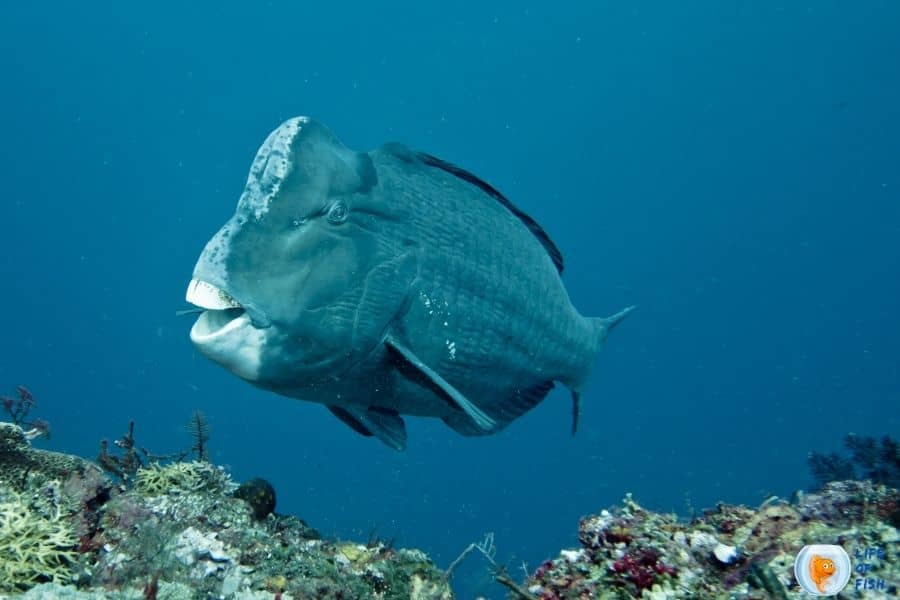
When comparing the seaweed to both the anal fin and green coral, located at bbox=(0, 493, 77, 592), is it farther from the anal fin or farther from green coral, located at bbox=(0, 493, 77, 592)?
green coral, located at bbox=(0, 493, 77, 592)

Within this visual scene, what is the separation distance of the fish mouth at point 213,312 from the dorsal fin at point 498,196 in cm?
193

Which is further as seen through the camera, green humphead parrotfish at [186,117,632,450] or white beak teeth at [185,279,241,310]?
green humphead parrotfish at [186,117,632,450]

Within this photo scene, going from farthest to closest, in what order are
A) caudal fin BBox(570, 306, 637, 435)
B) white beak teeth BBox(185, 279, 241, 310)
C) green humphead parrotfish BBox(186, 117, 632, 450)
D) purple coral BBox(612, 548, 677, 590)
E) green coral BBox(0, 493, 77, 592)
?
caudal fin BBox(570, 306, 637, 435) → green humphead parrotfish BBox(186, 117, 632, 450) → white beak teeth BBox(185, 279, 241, 310) → green coral BBox(0, 493, 77, 592) → purple coral BBox(612, 548, 677, 590)

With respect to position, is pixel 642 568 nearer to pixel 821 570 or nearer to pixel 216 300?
pixel 821 570

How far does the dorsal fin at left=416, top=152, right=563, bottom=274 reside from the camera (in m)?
4.72

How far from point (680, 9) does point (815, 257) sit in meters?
34.1

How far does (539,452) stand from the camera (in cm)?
6047

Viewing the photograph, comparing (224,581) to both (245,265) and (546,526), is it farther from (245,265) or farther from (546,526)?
(546,526)

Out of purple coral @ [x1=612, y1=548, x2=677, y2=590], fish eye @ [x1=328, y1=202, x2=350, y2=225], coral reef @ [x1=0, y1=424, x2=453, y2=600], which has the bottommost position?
coral reef @ [x1=0, y1=424, x2=453, y2=600]

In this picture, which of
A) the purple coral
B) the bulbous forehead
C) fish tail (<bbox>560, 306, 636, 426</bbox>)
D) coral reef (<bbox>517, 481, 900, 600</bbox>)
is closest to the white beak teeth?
the bulbous forehead

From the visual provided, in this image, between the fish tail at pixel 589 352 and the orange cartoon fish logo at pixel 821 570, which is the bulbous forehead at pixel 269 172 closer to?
the orange cartoon fish logo at pixel 821 570

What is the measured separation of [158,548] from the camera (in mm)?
3346

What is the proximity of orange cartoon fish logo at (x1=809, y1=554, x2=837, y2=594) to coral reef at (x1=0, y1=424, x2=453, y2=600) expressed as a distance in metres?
2.19

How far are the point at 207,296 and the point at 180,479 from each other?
206 cm
